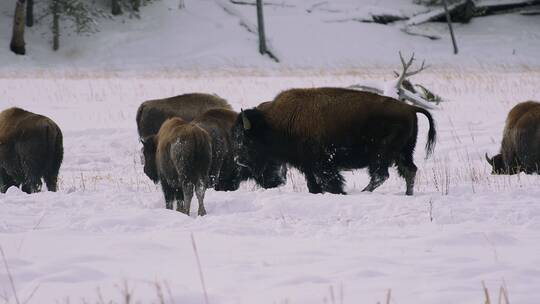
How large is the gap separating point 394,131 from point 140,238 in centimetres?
414

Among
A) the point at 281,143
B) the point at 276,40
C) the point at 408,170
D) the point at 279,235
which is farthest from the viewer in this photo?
the point at 276,40

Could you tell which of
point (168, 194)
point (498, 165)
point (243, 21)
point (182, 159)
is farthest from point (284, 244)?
point (243, 21)

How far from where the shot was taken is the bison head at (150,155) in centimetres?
886

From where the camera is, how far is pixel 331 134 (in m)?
9.25

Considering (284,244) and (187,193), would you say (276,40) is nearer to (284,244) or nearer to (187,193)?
(187,193)

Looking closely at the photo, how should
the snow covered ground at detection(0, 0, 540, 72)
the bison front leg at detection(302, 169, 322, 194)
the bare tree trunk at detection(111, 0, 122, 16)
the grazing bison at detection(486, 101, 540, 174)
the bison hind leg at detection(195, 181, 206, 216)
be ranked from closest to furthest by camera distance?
the bison hind leg at detection(195, 181, 206, 216) < the bison front leg at detection(302, 169, 322, 194) < the grazing bison at detection(486, 101, 540, 174) < the snow covered ground at detection(0, 0, 540, 72) < the bare tree trunk at detection(111, 0, 122, 16)

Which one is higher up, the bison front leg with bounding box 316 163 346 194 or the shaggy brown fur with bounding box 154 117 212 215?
the shaggy brown fur with bounding box 154 117 212 215

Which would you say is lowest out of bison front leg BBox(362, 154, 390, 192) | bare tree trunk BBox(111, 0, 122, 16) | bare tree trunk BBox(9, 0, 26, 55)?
bare tree trunk BBox(111, 0, 122, 16)

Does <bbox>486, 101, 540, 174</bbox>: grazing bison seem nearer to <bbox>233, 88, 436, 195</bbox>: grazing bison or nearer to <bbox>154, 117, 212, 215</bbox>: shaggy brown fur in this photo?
<bbox>233, 88, 436, 195</bbox>: grazing bison

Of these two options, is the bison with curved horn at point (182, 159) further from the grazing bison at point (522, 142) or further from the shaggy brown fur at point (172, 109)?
the grazing bison at point (522, 142)

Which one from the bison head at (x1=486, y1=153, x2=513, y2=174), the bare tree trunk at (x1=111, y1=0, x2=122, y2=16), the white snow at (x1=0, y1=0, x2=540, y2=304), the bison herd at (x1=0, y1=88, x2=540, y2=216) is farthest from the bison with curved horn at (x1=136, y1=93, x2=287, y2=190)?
the bare tree trunk at (x1=111, y1=0, x2=122, y2=16)

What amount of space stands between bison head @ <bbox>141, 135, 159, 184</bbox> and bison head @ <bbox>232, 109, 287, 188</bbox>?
1.24m

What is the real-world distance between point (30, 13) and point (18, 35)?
4.64m

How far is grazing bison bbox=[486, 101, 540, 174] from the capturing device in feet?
35.5
